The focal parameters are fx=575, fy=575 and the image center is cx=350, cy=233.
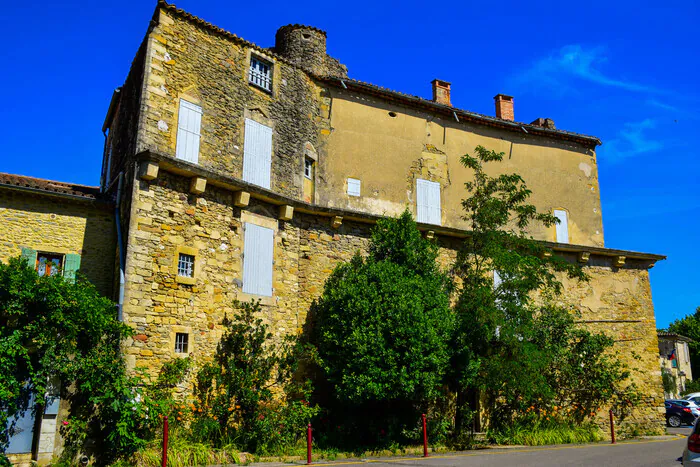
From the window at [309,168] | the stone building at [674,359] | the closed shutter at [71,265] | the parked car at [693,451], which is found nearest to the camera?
the parked car at [693,451]

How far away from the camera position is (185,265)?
1368 centimetres

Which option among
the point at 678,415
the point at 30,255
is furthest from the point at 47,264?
the point at 678,415

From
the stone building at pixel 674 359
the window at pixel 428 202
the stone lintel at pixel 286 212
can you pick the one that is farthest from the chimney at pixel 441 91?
the stone building at pixel 674 359

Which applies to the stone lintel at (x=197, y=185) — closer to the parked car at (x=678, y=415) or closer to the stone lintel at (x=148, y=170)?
the stone lintel at (x=148, y=170)

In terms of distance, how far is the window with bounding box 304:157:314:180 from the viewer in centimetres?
1761

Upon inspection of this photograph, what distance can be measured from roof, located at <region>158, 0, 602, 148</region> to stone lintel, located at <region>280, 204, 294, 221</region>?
15.2 ft

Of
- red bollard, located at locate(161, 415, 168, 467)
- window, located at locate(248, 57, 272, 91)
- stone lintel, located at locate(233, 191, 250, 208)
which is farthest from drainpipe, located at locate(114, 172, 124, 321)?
window, located at locate(248, 57, 272, 91)

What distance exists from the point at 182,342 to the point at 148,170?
4004mm

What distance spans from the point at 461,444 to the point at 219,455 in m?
6.69

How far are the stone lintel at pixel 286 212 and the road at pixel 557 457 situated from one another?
673cm

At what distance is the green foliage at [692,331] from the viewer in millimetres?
49094

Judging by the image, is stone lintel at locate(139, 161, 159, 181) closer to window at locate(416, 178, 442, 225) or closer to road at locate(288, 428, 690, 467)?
road at locate(288, 428, 690, 467)

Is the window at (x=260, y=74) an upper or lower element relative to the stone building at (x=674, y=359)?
upper

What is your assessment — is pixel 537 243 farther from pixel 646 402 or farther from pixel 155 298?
pixel 155 298
